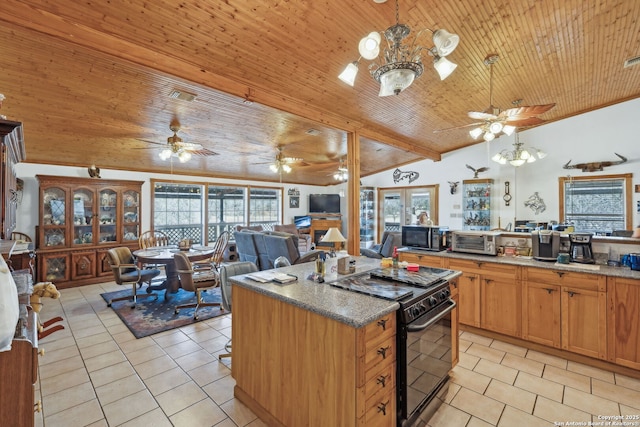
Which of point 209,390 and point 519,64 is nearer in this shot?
point 209,390

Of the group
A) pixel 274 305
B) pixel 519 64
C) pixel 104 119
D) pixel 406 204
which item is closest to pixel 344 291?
pixel 274 305

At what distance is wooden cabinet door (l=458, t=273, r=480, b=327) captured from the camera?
3.35m

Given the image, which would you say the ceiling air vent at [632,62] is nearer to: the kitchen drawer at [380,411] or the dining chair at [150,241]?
the kitchen drawer at [380,411]

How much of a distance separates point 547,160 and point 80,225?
31.2 feet

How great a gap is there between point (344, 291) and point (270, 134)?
3789 mm

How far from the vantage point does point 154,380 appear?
254 cm

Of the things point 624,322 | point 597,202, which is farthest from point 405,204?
point 624,322

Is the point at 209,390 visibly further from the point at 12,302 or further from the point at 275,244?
the point at 275,244

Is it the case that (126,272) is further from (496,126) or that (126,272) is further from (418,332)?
(496,126)

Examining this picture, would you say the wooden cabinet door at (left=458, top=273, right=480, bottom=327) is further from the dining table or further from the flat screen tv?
the flat screen tv

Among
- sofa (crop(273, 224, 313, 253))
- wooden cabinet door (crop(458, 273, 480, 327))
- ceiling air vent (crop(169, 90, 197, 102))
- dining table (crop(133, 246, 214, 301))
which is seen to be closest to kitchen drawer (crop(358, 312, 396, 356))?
wooden cabinet door (crop(458, 273, 480, 327))

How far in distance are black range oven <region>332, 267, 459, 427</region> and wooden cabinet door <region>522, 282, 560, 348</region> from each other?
1214mm

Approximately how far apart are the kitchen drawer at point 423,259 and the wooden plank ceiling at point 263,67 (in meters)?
2.17

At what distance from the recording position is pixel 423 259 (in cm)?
380
